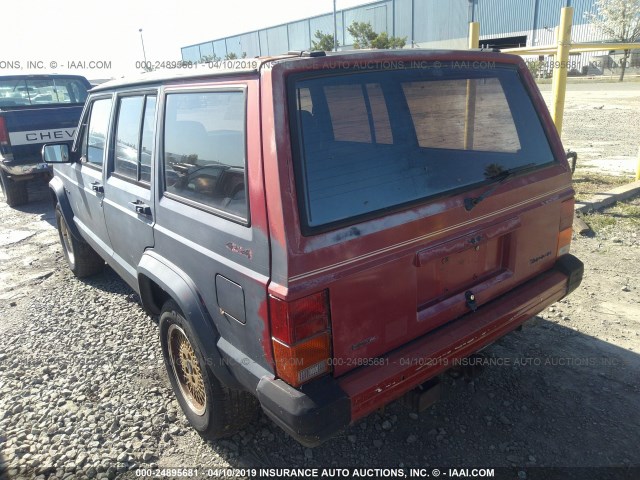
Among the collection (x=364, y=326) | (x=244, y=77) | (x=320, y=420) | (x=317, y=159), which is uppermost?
(x=244, y=77)

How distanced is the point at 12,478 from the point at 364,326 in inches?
83.5

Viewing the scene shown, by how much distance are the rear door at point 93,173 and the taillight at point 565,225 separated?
10.1 ft

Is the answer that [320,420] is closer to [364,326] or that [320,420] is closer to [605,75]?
[364,326]

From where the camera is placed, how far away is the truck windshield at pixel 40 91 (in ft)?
28.1

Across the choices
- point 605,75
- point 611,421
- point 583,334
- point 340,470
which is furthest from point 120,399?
point 605,75

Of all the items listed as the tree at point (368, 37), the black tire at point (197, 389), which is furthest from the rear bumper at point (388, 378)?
the tree at point (368, 37)

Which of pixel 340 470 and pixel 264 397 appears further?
pixel 340 470

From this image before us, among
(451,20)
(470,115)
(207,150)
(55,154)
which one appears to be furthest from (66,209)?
(451,20)

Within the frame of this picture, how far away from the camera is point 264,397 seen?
6.68 ft

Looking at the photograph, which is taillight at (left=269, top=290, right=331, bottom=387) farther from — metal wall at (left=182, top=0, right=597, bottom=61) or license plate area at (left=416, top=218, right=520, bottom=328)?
metal wall at (left=182, top=0, right=597, bottom=61)

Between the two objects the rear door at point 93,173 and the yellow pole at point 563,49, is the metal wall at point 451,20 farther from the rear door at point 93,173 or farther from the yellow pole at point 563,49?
the rear door at point 93,173

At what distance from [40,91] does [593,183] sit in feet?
30.8

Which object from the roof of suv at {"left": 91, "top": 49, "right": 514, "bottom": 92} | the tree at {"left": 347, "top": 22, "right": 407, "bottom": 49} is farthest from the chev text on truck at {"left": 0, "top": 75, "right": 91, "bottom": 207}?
the tree at {"left": 347, "top": 22, "right": 407, "bottom": 49}

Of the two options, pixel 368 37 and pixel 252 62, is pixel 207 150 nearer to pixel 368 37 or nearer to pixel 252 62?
pixel 252 62
